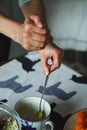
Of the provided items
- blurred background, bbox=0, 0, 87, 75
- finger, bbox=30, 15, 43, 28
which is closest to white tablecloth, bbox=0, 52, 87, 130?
finger, bbox=30, 15, 43, 28

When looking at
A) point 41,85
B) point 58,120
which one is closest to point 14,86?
point 41,85

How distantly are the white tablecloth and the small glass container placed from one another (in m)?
0.10

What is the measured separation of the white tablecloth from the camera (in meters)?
0.78

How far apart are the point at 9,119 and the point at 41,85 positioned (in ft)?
0.70

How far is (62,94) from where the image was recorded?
812 millimetres

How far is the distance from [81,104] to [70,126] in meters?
→ 0.11

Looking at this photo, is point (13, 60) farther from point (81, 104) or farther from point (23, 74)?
point (81, 104)

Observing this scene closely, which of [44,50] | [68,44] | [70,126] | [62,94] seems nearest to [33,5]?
[44,50]

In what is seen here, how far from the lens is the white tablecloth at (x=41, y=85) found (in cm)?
78

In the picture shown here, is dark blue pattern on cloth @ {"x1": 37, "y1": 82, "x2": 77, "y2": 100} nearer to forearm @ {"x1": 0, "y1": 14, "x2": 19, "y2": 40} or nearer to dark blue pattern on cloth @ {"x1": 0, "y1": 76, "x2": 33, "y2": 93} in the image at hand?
dark blue pattern on cloth @ {"x1": 0, "y1": 76, "x2": 33, "y2": 93}

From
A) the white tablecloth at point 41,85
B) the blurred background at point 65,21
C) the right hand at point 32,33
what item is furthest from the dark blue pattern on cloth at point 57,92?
the blurred background at point 65,21

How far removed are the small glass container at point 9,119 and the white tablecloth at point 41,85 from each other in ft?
0.33

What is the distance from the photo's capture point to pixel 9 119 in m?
0.65

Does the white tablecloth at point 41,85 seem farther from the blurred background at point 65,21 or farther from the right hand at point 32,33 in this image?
the blurred background at point 65,21
